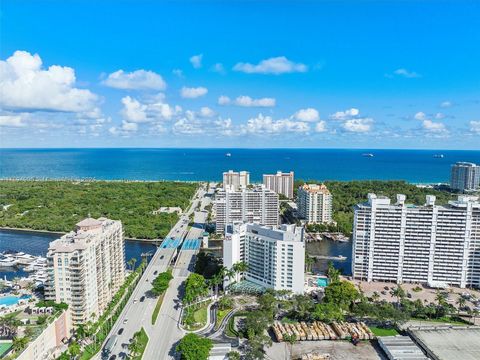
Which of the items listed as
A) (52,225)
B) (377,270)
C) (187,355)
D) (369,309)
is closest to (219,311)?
(187,355)

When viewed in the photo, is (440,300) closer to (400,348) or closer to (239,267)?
(400,348)

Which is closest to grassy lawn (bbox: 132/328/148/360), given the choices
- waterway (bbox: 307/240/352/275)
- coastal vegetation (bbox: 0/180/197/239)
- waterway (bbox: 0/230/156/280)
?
waterway (bbox: 0/230/156/280)

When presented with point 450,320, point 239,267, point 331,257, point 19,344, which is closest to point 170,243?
point 239,267

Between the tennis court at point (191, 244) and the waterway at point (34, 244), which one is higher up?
the tennis court at point (191, 244)

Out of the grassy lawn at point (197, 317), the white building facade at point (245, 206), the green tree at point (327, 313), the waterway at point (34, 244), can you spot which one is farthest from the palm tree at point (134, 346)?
the white building facade at point (245, 206)

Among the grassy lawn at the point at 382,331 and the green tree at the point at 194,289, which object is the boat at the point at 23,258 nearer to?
the green tree at the point at 194,289

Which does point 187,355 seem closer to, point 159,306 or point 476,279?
point 159,306
